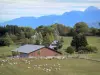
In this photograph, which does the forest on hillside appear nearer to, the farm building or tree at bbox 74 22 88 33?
tree at bbox 74 22 88 33

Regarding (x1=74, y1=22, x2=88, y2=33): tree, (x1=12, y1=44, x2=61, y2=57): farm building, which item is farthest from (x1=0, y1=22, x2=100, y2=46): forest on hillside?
(x1=12, y1=44, x2=61, y2=57): farm building

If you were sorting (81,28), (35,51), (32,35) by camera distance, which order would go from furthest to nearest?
(81,28) < (32,35) < (35,51)

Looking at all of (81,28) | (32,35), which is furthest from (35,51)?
(81,28)

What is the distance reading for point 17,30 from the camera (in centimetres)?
11606

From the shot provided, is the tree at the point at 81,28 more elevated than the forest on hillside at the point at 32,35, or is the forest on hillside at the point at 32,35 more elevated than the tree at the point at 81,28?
the tree at the point at 81,28

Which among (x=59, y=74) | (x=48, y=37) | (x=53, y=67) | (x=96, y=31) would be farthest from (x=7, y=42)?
(x=59, y=74)

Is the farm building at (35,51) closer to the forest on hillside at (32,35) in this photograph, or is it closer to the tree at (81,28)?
the forest on hillside at (32,35)

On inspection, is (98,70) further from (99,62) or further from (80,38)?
Answer: (80,38)

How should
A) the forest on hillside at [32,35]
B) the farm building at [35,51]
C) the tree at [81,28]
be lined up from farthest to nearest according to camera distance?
the tree at [81,28], the forest on hillside at [32,35], the farm building at [35,51]

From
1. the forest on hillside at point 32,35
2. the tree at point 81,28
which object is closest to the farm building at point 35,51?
the forest on hillside at point 32,35

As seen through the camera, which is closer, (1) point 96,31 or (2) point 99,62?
(2) point 99,62

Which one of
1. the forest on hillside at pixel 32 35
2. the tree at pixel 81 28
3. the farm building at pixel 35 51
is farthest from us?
the tree at pixel 81 28

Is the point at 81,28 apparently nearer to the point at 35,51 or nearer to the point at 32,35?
the point at 32,35

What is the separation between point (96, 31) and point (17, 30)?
112ft
